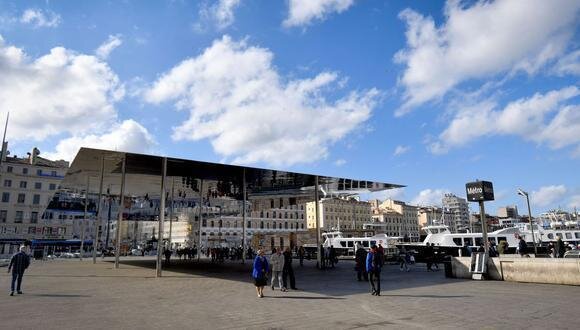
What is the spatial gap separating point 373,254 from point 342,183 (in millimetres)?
16646

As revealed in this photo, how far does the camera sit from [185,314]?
970 centimetres

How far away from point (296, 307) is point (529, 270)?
1111cm

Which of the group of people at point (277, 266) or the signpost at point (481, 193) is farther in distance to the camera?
the signpost at point (481, 193)

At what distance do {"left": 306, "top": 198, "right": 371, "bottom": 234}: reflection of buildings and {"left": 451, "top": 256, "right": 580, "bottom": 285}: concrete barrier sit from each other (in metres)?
97.8

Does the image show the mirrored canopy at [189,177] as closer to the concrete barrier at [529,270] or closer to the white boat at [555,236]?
the concrete barrier at [529,270]

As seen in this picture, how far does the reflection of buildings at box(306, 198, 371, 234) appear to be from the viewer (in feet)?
396

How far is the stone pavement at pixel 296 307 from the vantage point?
8.52 m

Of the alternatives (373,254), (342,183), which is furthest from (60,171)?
(373,254)

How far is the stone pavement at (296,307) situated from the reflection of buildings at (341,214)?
102841 millimetres

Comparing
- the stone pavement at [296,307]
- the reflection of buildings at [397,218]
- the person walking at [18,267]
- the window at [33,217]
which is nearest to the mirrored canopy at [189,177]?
the person walking at [18,267]

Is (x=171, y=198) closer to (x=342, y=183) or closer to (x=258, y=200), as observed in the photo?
(x=258, y=200)

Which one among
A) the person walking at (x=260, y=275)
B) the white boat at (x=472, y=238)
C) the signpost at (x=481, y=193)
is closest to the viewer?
the person walking at (x=260, y=275)

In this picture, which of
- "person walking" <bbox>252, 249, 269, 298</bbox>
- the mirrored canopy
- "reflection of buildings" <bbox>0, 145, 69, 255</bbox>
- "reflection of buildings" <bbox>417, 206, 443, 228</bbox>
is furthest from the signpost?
"reflection of buildings" <bbox>417, 206, 443, 228</bbox>

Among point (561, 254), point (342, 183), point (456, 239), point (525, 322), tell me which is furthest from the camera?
point (456, 239)
